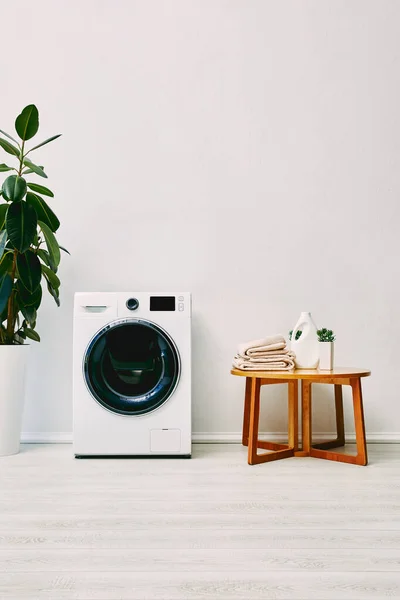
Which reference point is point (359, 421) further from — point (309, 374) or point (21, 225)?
point (21, 225)

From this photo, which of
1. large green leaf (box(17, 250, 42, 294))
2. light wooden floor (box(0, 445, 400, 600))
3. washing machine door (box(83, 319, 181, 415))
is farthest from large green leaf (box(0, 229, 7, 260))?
light wooden floor (box(0, 445, 400, 600))

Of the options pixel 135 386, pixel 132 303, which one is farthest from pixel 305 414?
pixel 132 303

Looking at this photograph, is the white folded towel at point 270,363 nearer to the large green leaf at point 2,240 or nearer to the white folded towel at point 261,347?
the white folded towel at point 261,347

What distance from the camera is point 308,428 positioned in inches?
108

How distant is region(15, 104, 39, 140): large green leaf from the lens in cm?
265

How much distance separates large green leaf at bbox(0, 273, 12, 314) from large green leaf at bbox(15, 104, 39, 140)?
616 millimetres

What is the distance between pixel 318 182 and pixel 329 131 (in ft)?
0.89

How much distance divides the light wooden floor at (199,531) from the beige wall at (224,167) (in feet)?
2.31

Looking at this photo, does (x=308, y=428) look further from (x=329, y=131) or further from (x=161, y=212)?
(x=329, y=131)

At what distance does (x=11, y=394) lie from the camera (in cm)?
274

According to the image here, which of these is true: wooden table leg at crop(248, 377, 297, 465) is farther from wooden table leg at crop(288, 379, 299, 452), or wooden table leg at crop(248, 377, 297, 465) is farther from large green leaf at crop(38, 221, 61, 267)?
large green leaf at crop(38, 221, 61, 267)

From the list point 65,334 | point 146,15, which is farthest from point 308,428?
point 146,15

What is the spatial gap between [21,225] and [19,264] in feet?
0.61

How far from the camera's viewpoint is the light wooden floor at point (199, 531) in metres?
1.34
